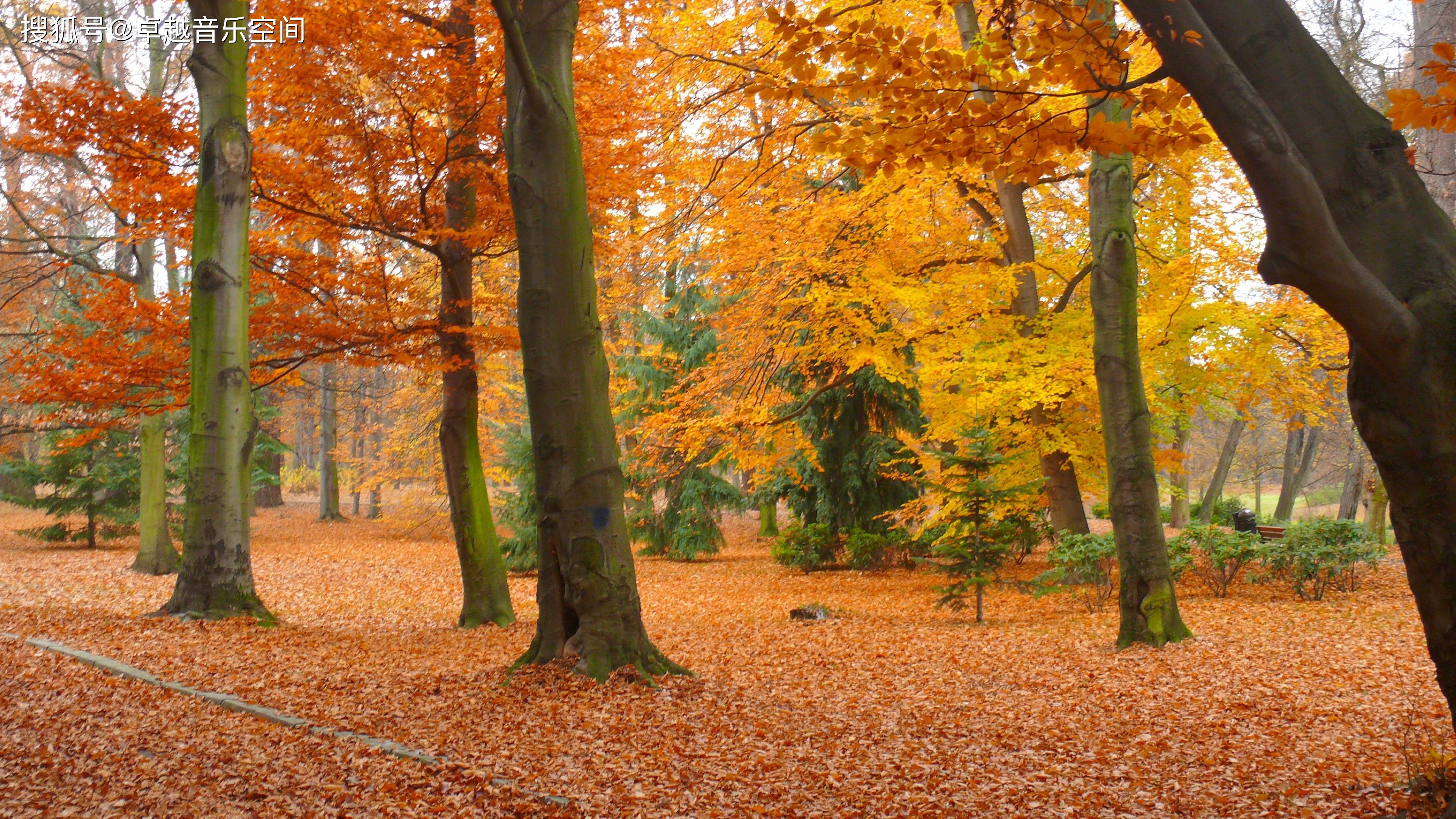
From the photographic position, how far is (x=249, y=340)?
8273 millimetres

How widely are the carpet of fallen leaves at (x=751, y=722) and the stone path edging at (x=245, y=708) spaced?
7cm

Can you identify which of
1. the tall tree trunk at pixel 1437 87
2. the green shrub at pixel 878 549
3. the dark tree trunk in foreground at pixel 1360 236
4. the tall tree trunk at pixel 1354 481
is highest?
the tall tree trunk at pixel 1437 87

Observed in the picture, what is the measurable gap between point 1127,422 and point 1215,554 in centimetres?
423

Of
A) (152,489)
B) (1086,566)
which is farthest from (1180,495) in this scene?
(152,489)

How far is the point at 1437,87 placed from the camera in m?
10.2

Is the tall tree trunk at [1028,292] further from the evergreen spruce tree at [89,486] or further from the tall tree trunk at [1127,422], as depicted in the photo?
the evergreen spruce tree at [89,486]

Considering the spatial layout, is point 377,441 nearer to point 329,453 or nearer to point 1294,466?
point 329,453

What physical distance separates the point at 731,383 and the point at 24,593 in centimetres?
885

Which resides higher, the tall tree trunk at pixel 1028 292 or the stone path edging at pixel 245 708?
the tall tree trunk at pixel 1028 292

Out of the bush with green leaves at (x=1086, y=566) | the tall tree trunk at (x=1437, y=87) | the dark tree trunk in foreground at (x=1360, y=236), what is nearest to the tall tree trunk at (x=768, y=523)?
the bush with green leaves at (x=1086, y=566)

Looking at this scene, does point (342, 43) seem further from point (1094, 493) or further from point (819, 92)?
point (1094, 493)

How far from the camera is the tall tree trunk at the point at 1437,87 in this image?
30.2 feet

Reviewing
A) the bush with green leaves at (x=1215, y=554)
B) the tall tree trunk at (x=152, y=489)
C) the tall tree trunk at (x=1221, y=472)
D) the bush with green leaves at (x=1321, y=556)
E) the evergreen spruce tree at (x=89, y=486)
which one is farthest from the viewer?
the tall tree trunk at (x=1221, y=472)

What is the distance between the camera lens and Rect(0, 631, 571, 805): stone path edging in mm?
3893
